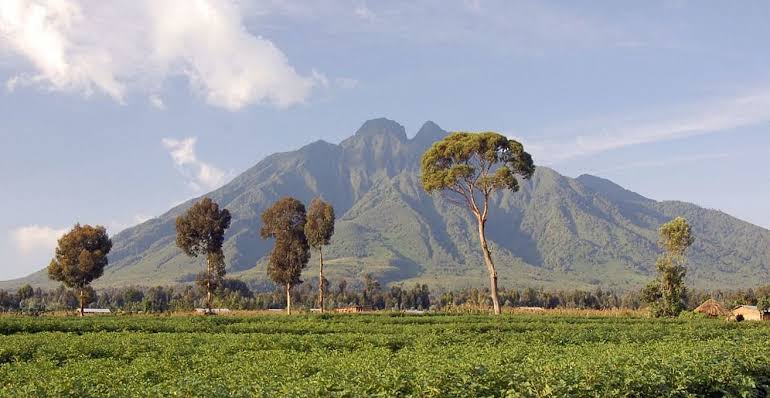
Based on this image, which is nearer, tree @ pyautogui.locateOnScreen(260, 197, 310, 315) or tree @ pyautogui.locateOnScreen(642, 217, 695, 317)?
tree @ pyautogui.locateOnScreen(642, 217, 695, 317)

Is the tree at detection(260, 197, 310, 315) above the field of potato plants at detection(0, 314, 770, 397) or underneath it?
above

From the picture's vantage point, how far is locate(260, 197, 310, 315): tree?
67812 millimetres

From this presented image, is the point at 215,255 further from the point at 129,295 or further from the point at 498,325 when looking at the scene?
the point at 129,295

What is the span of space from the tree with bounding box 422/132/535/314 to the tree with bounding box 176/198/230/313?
2303cm

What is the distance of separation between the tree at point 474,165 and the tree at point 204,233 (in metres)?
23.0

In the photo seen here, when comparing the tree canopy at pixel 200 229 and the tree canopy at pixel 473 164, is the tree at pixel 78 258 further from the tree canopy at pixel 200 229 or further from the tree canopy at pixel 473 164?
the tree canopy at pixel 473 164

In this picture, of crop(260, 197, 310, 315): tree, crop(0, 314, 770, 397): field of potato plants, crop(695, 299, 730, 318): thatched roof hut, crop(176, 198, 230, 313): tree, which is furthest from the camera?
crop(176, 198, 230, 313): tree

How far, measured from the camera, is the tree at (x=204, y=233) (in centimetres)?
7012

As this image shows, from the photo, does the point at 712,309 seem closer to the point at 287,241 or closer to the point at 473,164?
the point at 473,164

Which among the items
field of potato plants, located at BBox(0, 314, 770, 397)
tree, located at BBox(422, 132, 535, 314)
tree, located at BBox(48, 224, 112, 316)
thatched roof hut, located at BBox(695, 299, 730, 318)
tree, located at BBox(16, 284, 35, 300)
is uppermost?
tree, located at BBox(422, 132, 535, 314)

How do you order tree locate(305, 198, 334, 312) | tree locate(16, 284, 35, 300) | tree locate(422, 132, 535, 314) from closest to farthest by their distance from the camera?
tree locate(422, 132, 535, 314)
tree locate(305, 198, 334, 312)
tree locate(16, 284, 35, 300)

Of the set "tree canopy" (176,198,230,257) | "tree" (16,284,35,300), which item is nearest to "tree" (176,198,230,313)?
"tree canopy" (176,198,230,257)

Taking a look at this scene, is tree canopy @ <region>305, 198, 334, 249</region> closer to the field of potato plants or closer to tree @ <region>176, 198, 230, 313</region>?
tree @ <region>176, 198, 230, 313</region>

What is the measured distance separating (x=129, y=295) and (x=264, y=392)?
11610cm
